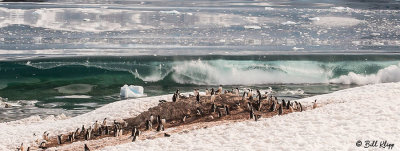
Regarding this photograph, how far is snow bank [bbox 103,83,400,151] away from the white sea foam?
1324 cm

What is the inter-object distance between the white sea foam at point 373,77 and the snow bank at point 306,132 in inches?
521

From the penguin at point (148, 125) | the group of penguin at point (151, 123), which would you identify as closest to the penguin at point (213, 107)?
the group of penguin at point (151, 123)

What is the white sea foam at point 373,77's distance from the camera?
78.3ft

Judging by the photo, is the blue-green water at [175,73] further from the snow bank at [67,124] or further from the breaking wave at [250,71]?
the snow bank at [67,124]

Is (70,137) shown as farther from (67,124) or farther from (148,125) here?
(67,124)

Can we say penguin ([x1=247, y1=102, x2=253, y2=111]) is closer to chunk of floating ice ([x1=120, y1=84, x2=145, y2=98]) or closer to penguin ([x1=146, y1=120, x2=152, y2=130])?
penguin ([x1=146, y1=120, x2=152, y2=130])

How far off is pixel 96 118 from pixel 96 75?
1120 centimetres

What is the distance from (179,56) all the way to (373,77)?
287 inches

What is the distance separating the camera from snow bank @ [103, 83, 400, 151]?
855 cm

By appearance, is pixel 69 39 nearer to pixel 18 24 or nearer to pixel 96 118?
pixel 18 24

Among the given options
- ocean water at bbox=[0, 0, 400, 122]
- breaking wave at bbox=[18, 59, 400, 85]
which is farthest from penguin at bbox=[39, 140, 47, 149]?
breaking wave at bbox=[18, 59, 400, 85]

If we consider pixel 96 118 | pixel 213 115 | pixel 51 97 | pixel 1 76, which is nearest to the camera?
pixel 213 115

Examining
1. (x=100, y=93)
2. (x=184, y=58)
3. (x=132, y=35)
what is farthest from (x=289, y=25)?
(x=100, y=93)

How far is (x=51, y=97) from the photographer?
64.6 feet
